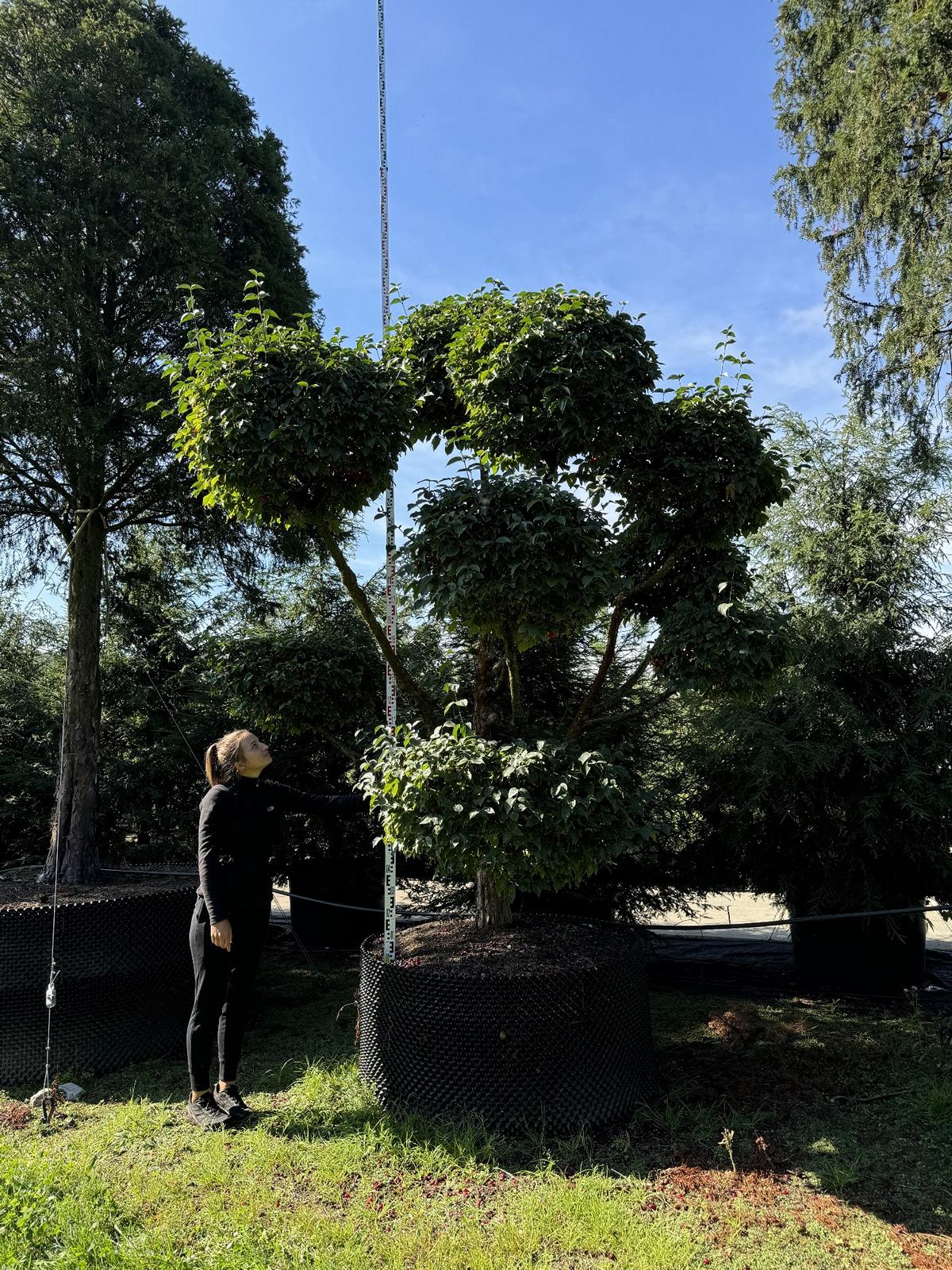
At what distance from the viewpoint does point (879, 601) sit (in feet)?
18.0

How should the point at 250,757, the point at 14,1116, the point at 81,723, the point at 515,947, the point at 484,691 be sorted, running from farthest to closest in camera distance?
the point at 81,723 < the point at 484,691 < the point at 515,947 < the point at 250,757 < the point at 14,1116

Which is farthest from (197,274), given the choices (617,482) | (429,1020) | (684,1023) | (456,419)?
(684,1023)

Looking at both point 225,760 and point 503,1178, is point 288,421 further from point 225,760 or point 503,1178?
point 503,1178

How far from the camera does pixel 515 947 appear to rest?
3650mm

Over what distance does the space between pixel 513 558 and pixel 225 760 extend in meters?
1.48

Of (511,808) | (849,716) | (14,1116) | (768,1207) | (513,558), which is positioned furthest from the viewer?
(849,716)

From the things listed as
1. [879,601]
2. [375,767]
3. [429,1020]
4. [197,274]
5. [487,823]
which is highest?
[197,274]

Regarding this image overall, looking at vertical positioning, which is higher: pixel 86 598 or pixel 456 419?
pixel 456 419

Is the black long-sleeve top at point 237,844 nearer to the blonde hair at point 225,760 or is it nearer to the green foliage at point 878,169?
the blonde hair at point 225,760

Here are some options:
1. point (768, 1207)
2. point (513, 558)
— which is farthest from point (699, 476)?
point (768, 1207)

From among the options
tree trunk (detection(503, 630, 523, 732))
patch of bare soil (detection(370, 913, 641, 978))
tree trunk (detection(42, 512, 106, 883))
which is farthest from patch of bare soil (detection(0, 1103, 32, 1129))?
tree trunk (detection(503, 630, 523, 732))

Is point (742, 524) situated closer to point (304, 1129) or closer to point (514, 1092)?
point (514, 1092)

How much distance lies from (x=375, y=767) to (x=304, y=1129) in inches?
52.8

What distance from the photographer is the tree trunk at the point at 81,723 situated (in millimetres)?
5469
